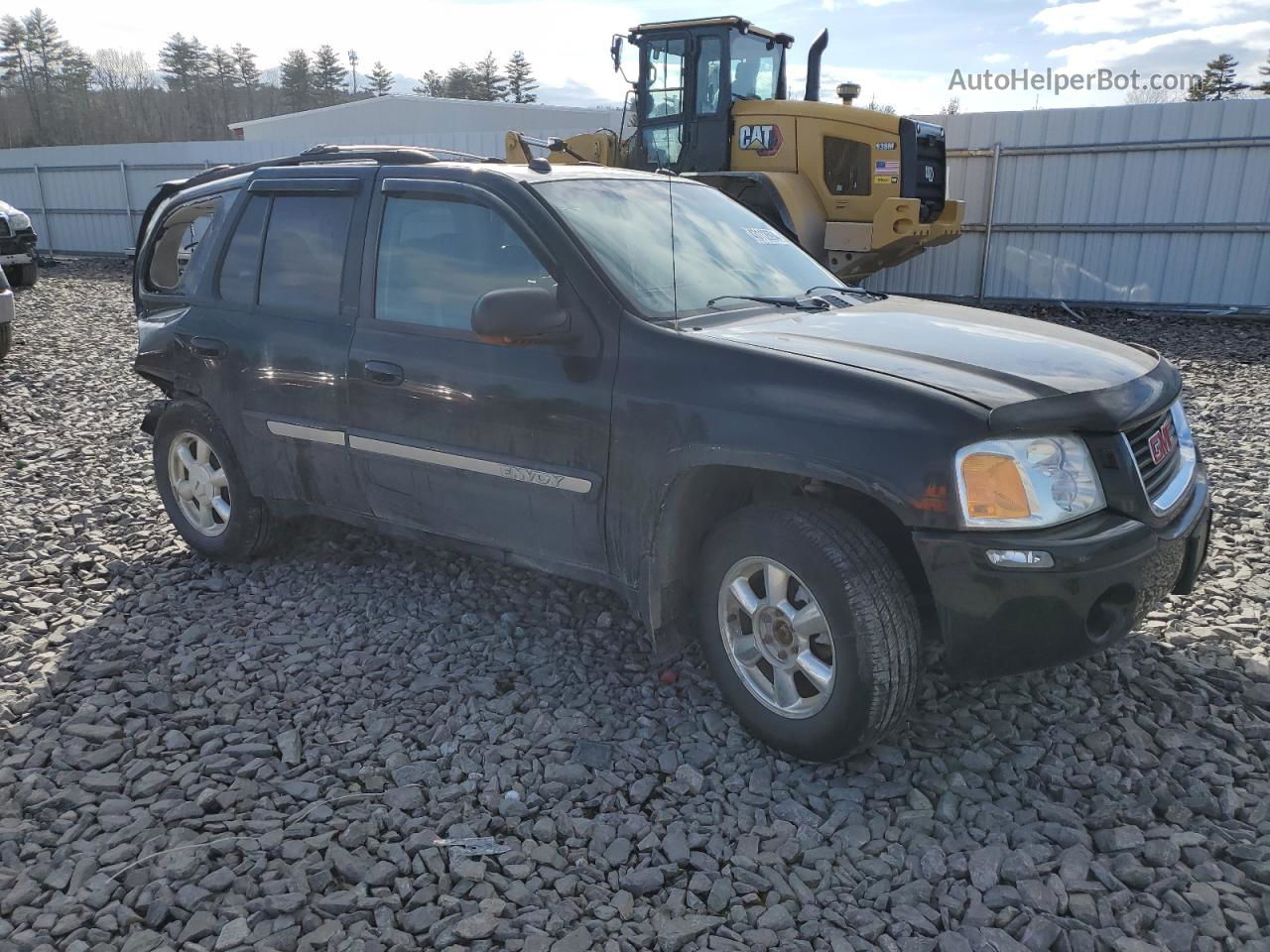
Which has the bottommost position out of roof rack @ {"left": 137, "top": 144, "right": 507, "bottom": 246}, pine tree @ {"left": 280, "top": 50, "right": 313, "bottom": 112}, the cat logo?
Result: roof rack @ {"left": 137, "top": 144, "right": 507, "bottom": 246}

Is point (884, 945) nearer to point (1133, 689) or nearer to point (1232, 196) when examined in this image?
point (1133, 689)

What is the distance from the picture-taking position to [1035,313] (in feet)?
46.6

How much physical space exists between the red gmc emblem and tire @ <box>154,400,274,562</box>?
3832mm

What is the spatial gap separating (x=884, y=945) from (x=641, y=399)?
1742mm

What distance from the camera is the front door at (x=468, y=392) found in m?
3.39

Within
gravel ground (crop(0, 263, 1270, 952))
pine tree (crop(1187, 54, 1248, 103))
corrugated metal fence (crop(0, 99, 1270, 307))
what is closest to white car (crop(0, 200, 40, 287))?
gravel ground (crop(0, 263, 1270, 952))

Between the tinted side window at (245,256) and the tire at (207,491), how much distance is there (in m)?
0.60

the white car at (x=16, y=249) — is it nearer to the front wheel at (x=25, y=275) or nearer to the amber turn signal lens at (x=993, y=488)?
the front wheel at (x=25, y=275)

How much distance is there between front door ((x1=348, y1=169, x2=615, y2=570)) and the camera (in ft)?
11.1

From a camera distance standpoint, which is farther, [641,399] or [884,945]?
[641,399]

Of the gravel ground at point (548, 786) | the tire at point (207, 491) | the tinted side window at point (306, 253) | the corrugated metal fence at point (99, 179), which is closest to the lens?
the gravel ground at point (548, 786)

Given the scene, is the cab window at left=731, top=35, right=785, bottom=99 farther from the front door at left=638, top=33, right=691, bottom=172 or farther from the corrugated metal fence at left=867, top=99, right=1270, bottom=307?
the corrugated metal fence at left=867, top=99, right=1270, bottom=307

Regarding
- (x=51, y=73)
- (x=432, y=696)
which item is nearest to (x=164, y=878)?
(x=432, y=696)

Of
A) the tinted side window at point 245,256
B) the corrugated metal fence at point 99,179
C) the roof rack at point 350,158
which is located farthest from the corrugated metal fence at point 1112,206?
the tinted side window at point 245,256
